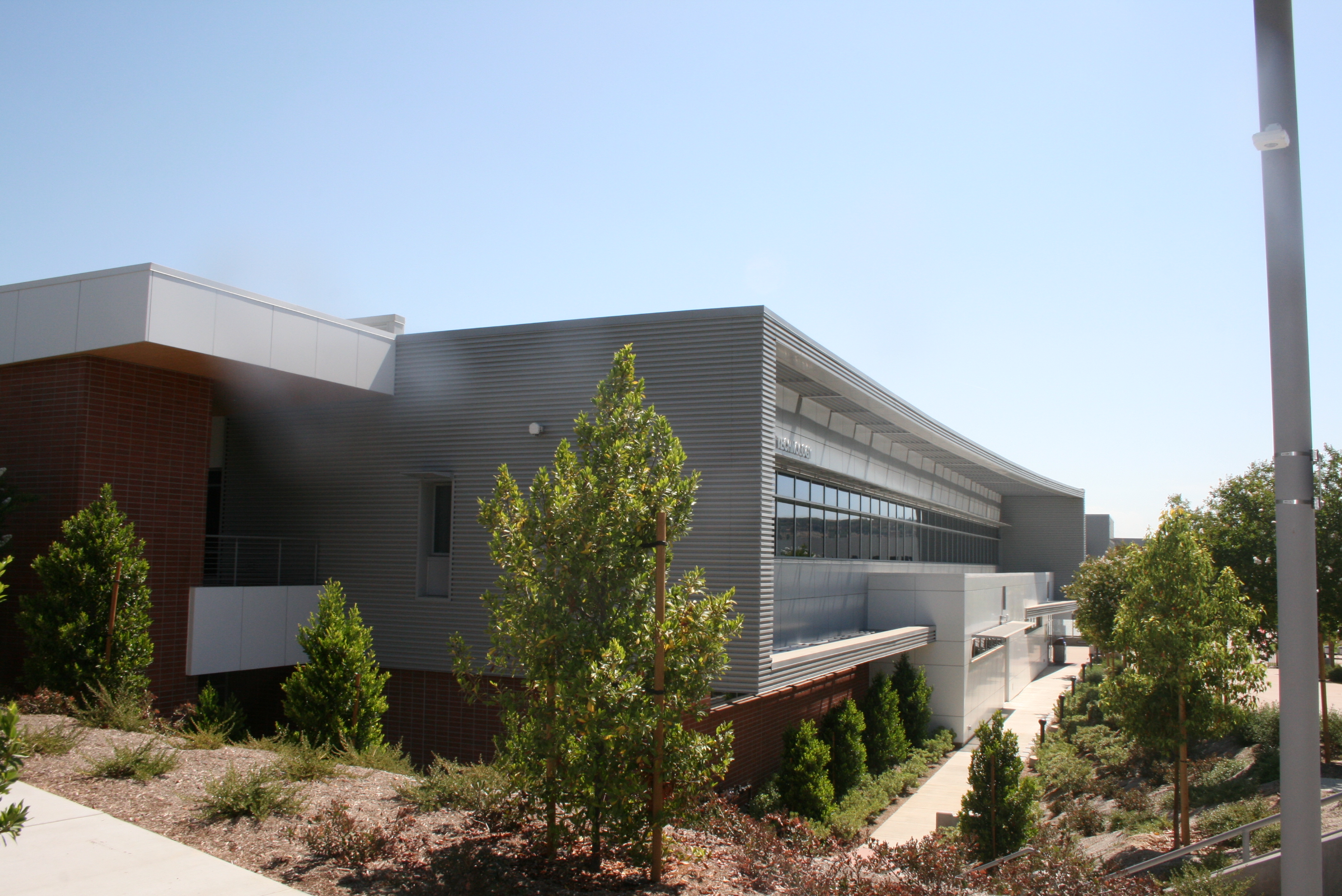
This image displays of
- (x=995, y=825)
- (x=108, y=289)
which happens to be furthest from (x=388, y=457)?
(x=995, y=825)

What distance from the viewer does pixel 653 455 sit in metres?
8.65

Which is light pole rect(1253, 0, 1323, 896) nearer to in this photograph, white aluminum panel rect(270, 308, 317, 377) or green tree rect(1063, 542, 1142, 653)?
white aluminum panel rect(270, 308, 317, 377)

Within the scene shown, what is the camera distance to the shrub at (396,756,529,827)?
9273mm

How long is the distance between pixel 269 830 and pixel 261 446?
1100cm

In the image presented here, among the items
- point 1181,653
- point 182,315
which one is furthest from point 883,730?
point 182,315

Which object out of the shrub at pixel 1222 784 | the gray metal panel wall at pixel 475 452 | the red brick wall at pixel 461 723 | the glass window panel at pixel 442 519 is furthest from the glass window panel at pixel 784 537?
the shrub at pixel 1222 784

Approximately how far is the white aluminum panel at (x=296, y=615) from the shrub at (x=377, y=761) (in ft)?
13.1

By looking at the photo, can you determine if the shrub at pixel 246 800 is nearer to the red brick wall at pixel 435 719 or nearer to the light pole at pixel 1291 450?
the red brick wall at pixel 435 719

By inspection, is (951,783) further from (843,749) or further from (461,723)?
(461,723)

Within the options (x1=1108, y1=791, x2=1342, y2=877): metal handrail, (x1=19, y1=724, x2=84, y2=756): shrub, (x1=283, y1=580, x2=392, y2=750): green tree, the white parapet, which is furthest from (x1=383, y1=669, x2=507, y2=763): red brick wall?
(x1=1108, y1=791, x2=1342, y2=877): metal handrail

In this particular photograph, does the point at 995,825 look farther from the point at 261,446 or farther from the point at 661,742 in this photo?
the point at 261,446

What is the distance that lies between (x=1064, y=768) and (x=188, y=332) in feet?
66.0

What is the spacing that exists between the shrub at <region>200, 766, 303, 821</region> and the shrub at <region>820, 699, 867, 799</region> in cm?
1188

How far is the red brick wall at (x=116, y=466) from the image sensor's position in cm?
1353
